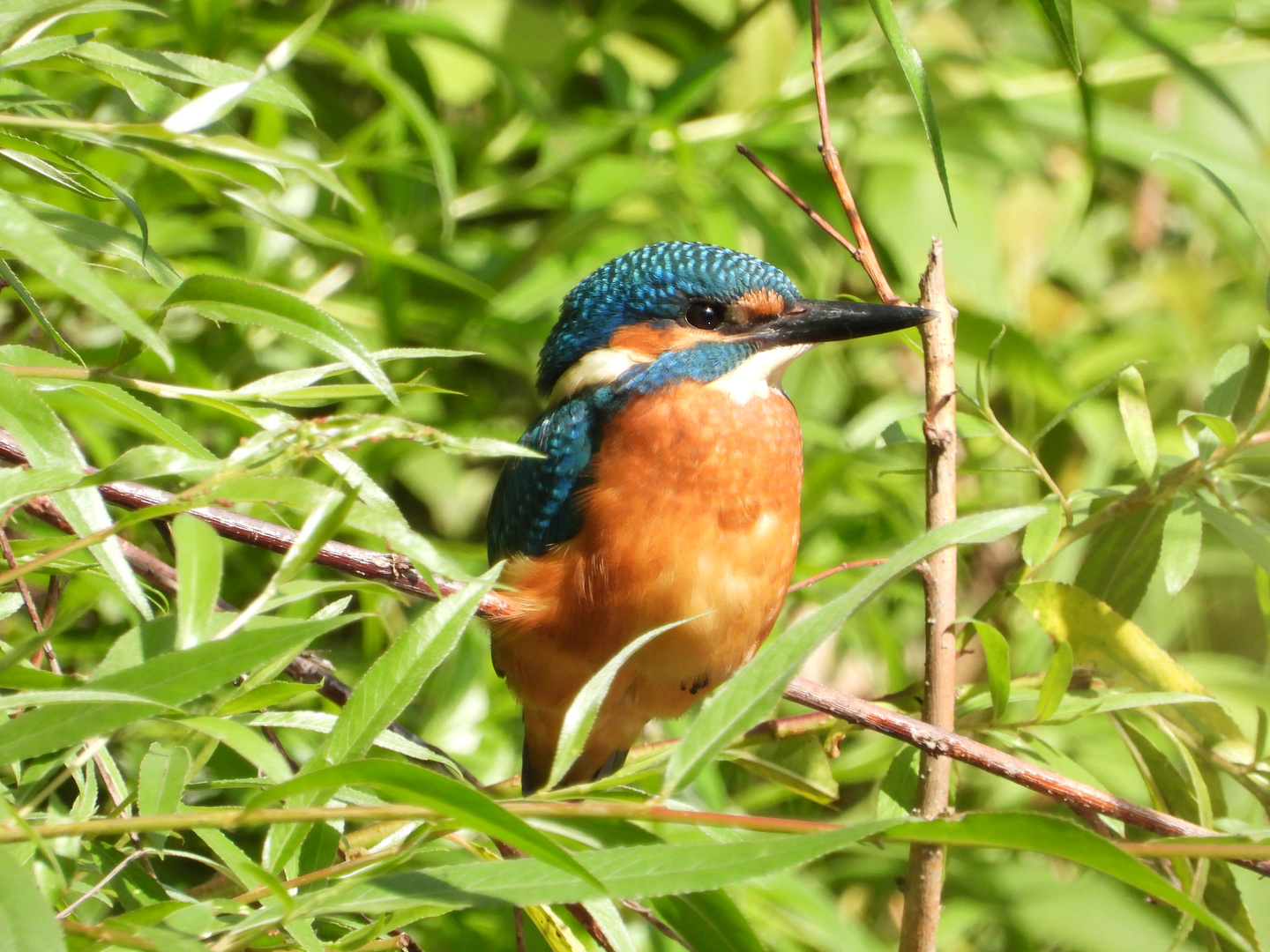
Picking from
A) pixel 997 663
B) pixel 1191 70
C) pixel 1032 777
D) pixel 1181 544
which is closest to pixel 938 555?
pixel 997 663

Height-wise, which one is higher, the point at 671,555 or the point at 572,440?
the point at 572,440

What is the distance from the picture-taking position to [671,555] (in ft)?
6.30

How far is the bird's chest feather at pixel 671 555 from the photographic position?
6.31 feet

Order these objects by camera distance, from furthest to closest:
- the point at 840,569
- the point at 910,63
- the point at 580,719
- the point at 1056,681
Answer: the point at 840,569 → the point at 1056,681 → the point at 910,63 → the point at 580,719

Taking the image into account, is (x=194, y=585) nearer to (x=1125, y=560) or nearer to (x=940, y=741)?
(x=940, y=741)

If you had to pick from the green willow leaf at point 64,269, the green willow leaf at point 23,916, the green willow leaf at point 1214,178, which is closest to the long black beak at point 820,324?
the green willow leaf at point 1214,178

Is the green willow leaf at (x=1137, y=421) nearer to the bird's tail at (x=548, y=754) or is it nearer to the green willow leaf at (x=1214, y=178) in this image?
the green willow leaf at (x=1214, y=178)

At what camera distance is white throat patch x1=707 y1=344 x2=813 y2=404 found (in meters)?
2.12

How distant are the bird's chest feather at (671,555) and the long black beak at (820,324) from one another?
0.12 meters

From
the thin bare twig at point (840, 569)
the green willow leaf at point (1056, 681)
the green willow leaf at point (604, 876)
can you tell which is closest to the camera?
the green willow leaf at point (604, 876)

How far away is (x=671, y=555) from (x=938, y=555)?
0.53 meters

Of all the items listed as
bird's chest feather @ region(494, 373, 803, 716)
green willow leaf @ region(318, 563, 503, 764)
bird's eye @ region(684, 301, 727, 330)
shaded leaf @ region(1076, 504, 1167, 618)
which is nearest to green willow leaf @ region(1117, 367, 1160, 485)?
shaded leaf @ region(1076, 504, 1167, 618)

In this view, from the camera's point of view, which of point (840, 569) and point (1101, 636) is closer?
point (1101, 636)

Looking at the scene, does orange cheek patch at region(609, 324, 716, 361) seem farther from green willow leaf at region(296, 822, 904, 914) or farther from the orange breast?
green willow leaf at region(296, 822, 904, 914)
